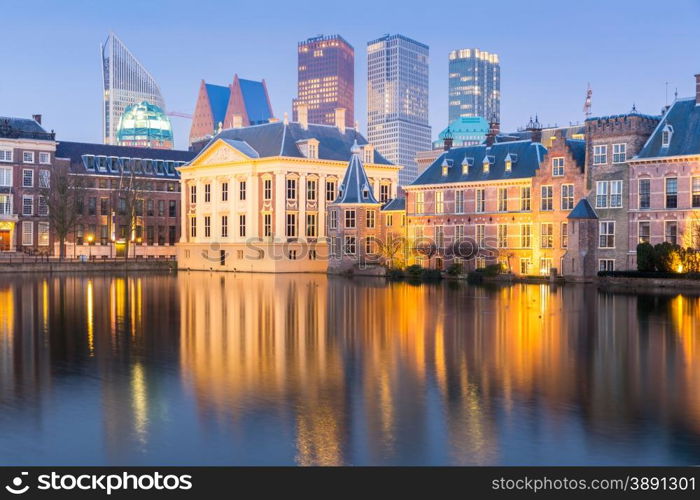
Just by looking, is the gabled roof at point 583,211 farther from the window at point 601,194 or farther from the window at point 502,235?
the window at point 502,235

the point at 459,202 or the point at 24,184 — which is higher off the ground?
the point at 24,184

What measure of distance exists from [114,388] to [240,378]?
3222 mm

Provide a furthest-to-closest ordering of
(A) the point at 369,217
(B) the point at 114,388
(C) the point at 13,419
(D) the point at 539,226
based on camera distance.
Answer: (A) the point at 369,217 < (D) the point at 539,226 < (B) the point at 114,388 < (C) the point at 13,419

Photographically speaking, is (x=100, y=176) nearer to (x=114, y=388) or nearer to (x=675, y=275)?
(x=675, y=275)

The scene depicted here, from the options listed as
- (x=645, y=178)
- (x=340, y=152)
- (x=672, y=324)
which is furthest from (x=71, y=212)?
(x=672, y=324)

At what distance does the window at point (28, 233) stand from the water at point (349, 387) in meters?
78.0

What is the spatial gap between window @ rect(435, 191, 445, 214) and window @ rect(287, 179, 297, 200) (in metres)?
20.2

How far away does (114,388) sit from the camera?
22188 mm

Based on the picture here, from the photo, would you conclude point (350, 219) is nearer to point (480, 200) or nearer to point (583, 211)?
point (480, 200)

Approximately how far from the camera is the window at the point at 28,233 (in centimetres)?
11562

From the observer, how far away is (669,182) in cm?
6706

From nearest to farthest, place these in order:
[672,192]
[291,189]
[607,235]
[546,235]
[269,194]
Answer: [672,192] → [607,235] → [546,235] → [269,194] → [291,189]

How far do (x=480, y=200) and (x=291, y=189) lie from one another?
2605cm
